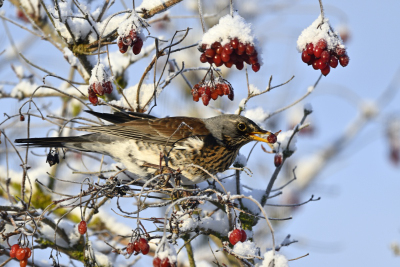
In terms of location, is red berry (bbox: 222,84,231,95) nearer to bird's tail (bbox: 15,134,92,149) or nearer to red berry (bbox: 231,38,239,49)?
red berry (bbox: 231,38,239,49)

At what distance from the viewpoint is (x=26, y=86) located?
4.54 m

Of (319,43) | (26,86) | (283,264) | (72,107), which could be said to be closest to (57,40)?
(26,86)

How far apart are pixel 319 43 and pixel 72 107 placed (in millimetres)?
3723

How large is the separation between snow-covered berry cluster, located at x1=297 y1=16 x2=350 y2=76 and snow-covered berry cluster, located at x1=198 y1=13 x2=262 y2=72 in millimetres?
290

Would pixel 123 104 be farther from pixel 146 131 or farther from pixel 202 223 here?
pixel 202 223

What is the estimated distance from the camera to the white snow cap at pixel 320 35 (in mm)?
2596

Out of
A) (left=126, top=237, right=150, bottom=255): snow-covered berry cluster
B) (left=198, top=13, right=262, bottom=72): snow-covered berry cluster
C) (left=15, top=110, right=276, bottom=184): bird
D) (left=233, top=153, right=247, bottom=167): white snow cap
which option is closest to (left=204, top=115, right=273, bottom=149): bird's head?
(left=15, top=110, right=276, bottom=184): bird

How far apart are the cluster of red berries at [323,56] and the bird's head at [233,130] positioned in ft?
3.95

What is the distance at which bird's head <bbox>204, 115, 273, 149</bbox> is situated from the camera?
385 centimetres

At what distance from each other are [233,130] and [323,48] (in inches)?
60.9

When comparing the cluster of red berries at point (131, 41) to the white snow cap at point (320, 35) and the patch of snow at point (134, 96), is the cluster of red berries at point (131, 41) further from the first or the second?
the patch of snow at point (134, 96)

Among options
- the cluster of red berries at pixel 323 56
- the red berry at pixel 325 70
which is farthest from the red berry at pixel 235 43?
the red berry at pixel 325 70

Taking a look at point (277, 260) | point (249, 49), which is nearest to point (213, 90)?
point (249, 49)

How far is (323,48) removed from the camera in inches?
102
